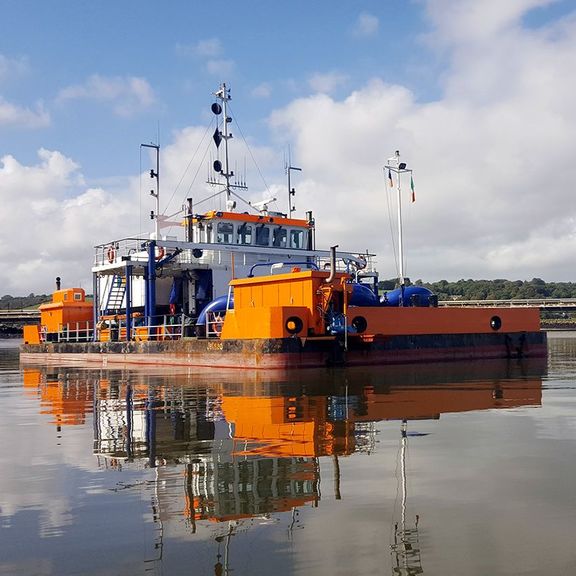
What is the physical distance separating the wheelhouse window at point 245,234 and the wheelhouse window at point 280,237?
111 cm

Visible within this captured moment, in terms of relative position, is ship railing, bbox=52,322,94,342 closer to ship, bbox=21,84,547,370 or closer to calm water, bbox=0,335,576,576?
ship, bbox=21,84,547,370

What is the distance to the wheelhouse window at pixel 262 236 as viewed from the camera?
2933cm

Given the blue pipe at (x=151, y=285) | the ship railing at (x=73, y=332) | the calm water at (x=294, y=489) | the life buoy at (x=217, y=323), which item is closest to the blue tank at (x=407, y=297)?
the life buoy at (x=217, y=323)

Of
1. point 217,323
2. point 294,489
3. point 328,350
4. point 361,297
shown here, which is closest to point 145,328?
point 217,323

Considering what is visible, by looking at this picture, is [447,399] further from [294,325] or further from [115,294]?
[115,294]

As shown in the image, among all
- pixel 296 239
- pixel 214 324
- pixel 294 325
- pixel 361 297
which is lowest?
pixel 294 325

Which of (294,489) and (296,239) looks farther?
(296,239)

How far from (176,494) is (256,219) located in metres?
24.6

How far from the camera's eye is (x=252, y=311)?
1988 centimetres

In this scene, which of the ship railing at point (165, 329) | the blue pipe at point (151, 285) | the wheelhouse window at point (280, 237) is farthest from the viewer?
the wheelhouse window at point (280, 237)

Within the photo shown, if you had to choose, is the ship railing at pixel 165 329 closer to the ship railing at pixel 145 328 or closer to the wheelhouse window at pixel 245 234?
the ship railing at pixel 145 328

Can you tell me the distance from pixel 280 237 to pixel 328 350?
11.3 metres

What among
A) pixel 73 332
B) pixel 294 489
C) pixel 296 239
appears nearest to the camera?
pixel 294 489

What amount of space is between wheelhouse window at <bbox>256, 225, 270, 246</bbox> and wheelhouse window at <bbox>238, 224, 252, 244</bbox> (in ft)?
1.13
